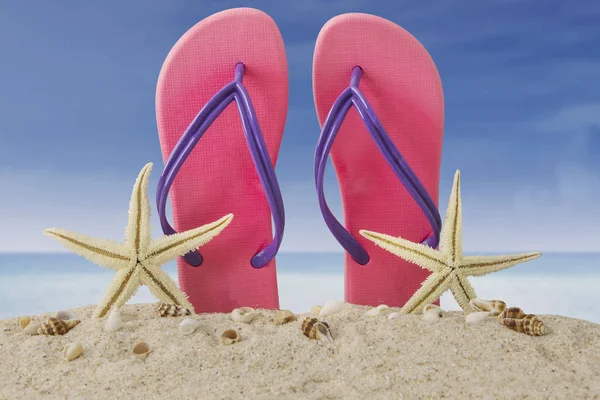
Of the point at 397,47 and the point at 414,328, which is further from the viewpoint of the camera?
Answer: the point at 397,47

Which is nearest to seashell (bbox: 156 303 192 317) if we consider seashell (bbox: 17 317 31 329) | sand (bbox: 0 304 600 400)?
sand (bbox: 0 304 600 400)

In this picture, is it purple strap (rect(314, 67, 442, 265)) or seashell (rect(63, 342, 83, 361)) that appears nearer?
seashell (rect(63, 342, 83, 361))

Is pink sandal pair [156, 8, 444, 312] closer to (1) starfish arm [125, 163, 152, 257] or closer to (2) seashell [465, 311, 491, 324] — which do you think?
(1) starfish arm [125, 163, 152, 257]

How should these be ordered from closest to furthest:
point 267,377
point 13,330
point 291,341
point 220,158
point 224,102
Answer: point 267,377
point 291,341
point 13,330
point 224,102
point 220,158

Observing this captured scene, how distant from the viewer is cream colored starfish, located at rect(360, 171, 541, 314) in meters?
1.63

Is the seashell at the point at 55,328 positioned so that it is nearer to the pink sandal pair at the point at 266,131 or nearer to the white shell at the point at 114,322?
the white shell at the point at 114,322

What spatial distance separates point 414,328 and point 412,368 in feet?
0.67

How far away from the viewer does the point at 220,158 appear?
1885mm

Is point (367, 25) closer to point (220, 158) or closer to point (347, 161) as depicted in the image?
point (347, 161)

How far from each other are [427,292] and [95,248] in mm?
891

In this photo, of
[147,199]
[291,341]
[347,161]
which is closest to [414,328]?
[291,341]

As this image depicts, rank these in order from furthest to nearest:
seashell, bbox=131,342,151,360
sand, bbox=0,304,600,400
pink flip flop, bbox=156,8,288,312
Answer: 1. pink flip flop, bbox=156,8,288,312
2. seashell, bbox=131,342,151,360
3. sand, bbox=0,304,600,400

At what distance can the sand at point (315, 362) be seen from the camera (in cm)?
113

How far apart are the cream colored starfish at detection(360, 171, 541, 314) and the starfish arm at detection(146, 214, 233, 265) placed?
0.40 m
